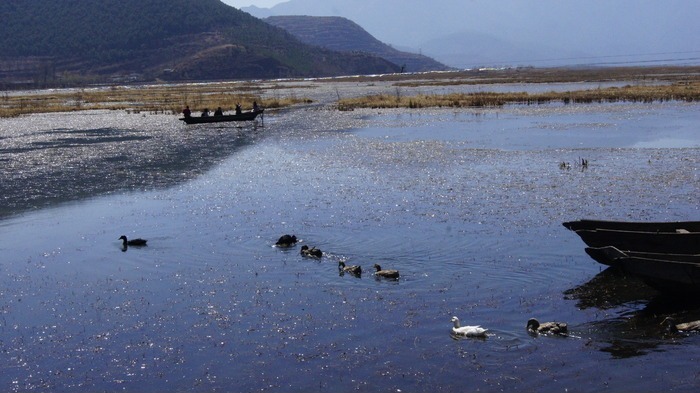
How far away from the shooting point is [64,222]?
89.6 feet

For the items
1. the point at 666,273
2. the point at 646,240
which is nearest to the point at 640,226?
the point at 646,240

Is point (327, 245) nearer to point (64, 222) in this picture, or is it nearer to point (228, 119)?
point (64, 222)

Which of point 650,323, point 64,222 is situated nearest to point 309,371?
point 650,323

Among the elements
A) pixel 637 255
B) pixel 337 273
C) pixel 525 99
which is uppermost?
pixel 525 99

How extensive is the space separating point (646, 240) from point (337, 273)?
7350 millimetres

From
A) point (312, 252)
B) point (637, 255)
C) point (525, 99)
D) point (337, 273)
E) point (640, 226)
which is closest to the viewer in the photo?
point (637, 255)

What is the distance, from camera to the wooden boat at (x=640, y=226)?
18.9m

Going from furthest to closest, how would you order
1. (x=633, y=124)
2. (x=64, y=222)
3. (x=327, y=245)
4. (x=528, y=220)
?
(x=633, y=124)
(x=64, y=222)
(x=528, y=220)
(x=327, y=245)

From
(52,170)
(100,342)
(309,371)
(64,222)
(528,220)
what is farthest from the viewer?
(52,170)

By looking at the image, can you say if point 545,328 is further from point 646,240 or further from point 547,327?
point 646,240

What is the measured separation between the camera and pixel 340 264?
19766 mm

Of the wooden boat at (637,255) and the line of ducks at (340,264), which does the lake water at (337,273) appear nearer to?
the line of ducks at (340,264)

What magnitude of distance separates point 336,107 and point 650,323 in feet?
205

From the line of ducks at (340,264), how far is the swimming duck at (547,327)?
14.4 ft
